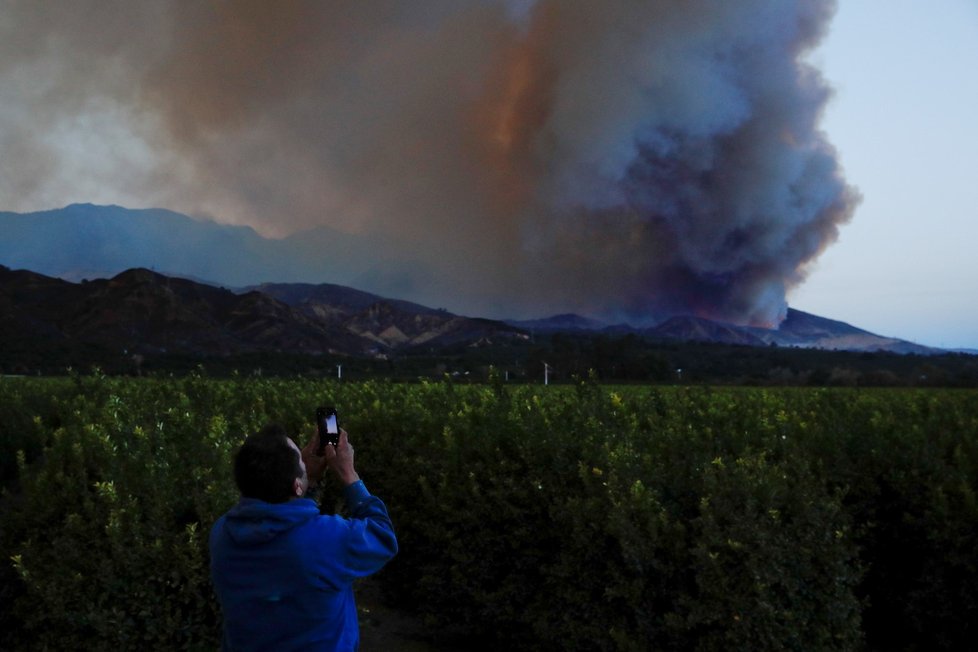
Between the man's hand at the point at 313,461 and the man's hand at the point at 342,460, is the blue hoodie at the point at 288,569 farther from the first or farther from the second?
the man's hand at the point at 313,461

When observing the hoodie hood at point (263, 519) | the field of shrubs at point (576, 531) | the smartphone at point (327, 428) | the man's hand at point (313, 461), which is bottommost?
the field of shrubs at point (576, 531)

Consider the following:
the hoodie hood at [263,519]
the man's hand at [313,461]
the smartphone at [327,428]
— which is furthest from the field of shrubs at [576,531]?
the hoodie hood at [263,519]

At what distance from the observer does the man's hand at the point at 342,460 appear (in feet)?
11.1

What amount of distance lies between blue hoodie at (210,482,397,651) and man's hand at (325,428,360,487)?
0.27 m

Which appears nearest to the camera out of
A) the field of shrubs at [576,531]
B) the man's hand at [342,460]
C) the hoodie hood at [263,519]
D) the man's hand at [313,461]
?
the hoodie hood at [263,519]

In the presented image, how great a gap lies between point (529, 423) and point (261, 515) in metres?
3.91

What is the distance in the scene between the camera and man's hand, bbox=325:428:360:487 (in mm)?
3379

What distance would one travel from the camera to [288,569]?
9.80ft

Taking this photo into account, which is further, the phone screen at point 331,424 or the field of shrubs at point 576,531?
the field of shrubs at point 576,531

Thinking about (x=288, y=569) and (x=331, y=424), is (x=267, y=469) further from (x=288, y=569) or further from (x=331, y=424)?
(x=331, y=424)

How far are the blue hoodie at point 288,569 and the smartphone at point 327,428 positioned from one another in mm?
418

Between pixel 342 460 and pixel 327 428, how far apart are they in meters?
0.14

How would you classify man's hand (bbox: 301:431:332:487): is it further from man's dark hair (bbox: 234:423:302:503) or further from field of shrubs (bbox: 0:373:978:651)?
field of shrubs (bbox: 0:373:978:651)

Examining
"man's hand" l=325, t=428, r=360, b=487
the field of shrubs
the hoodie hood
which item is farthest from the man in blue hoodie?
the field of shrubs
